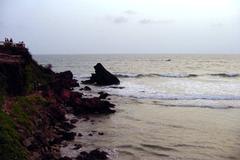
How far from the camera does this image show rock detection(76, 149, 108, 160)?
43.7 ft

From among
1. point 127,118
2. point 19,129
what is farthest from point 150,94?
point 19,129

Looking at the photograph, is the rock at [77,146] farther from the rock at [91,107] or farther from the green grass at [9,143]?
the rock at [91,107]

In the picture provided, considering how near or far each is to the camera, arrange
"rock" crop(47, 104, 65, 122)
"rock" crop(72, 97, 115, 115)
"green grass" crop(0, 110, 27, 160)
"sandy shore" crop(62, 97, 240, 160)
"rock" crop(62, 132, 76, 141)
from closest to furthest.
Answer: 1. "green grass" crop(0, 110, 27, 160)
2. "sandy shore" crop(62, 97, 240, 160)
3. "rock" crop(62, 132, 76, 141)
4. "rock" crop(47, 104, 65, 122)
5. "rock" crop(72, 97, 115, 115)

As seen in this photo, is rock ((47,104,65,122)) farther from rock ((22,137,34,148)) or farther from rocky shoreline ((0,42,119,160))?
rock ((22,137,34,148))

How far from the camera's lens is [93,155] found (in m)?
13.6

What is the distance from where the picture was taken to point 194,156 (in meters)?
14.2

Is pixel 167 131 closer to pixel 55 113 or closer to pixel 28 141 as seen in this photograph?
pixel 55 113

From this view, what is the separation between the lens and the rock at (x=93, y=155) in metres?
13.3

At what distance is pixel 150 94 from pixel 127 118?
13.6m

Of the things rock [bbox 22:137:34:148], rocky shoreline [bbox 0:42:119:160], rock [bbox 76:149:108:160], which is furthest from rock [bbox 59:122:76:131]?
rock [bbox 22:137:34:148]

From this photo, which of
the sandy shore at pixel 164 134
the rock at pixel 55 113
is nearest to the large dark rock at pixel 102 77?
the sandy shore at pixel 164 134

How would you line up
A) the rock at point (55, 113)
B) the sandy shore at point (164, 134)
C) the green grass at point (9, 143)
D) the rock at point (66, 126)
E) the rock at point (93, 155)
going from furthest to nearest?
the rock at point (55, 113) → the rock at point (66, 126) → the sandy shore at point (164, 134) → the rock at point (93, 155) → the green grass at point (9, 143)

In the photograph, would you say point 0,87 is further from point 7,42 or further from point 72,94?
point 72,94

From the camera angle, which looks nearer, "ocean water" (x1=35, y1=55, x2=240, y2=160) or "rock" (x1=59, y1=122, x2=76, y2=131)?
"ocean water" (x1=35, y1=55, x2=240, y2=160)
